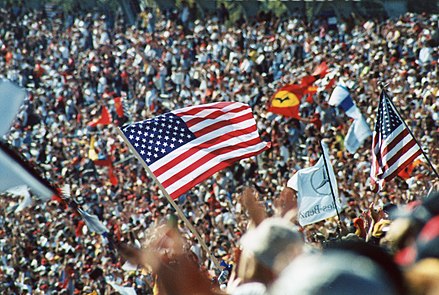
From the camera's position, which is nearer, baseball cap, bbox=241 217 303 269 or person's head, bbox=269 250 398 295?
person's head, bbox=269 250 398 295

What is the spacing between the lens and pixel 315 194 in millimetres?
10258

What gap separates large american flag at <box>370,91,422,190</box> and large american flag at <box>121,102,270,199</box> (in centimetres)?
136

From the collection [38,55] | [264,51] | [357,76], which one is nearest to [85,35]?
[38,55]

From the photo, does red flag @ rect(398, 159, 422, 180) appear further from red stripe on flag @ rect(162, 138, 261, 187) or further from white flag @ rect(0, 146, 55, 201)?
white flag @ rect(0, 146, 55, 201)

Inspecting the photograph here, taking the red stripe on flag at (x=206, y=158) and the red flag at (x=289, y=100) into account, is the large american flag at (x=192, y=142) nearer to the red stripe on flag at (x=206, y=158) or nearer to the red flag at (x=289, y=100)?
the red stripe on flag at (x=206, y=158)

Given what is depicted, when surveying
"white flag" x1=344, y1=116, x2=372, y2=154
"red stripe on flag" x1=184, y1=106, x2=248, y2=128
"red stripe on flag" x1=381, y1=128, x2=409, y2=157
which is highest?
"red stripe on flag" x1=184, y1=106, x2=248, y2=128

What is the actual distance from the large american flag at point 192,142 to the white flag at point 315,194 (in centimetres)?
67

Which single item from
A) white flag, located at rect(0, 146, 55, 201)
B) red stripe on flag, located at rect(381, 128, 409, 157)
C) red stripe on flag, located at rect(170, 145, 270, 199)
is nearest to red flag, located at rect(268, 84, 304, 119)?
red stripe on flag, located at rect(381, 128, 409, 157)

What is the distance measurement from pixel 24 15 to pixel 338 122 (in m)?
23.2

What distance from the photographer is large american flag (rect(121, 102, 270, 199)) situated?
30.7 feet

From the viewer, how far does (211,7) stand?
1303 inches

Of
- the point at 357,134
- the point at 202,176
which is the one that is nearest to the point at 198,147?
the point at 202,176

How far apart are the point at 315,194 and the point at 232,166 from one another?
833cm

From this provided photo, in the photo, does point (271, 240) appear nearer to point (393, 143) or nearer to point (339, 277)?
point (339, 277)
